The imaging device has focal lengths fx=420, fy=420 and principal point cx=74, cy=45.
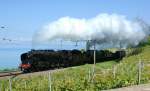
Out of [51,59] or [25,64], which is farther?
[51,59]

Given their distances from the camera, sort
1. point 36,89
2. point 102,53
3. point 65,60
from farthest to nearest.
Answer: point 102,53 → point 65,60 → point 36,89

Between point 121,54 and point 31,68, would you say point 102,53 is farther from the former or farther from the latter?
point 31,68

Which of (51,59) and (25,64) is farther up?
(51,59)

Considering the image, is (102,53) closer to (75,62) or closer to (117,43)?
(75,62)

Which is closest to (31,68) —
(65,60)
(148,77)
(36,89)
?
(65,60)

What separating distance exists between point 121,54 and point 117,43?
20.1 ft

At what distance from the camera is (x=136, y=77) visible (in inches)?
931

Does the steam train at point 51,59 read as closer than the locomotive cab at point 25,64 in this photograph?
No

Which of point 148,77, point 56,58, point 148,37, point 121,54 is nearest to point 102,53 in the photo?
point 121,54

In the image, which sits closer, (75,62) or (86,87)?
(86,87)

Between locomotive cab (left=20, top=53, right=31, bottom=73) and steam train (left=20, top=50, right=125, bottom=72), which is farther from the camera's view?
steam train (left=20, top=50, right=125, bottom=72)

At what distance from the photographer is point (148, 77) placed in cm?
2459

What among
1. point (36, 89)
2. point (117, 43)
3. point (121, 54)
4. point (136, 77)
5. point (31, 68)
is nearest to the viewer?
point (36, 89)

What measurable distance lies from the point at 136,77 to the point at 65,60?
1012 inches
